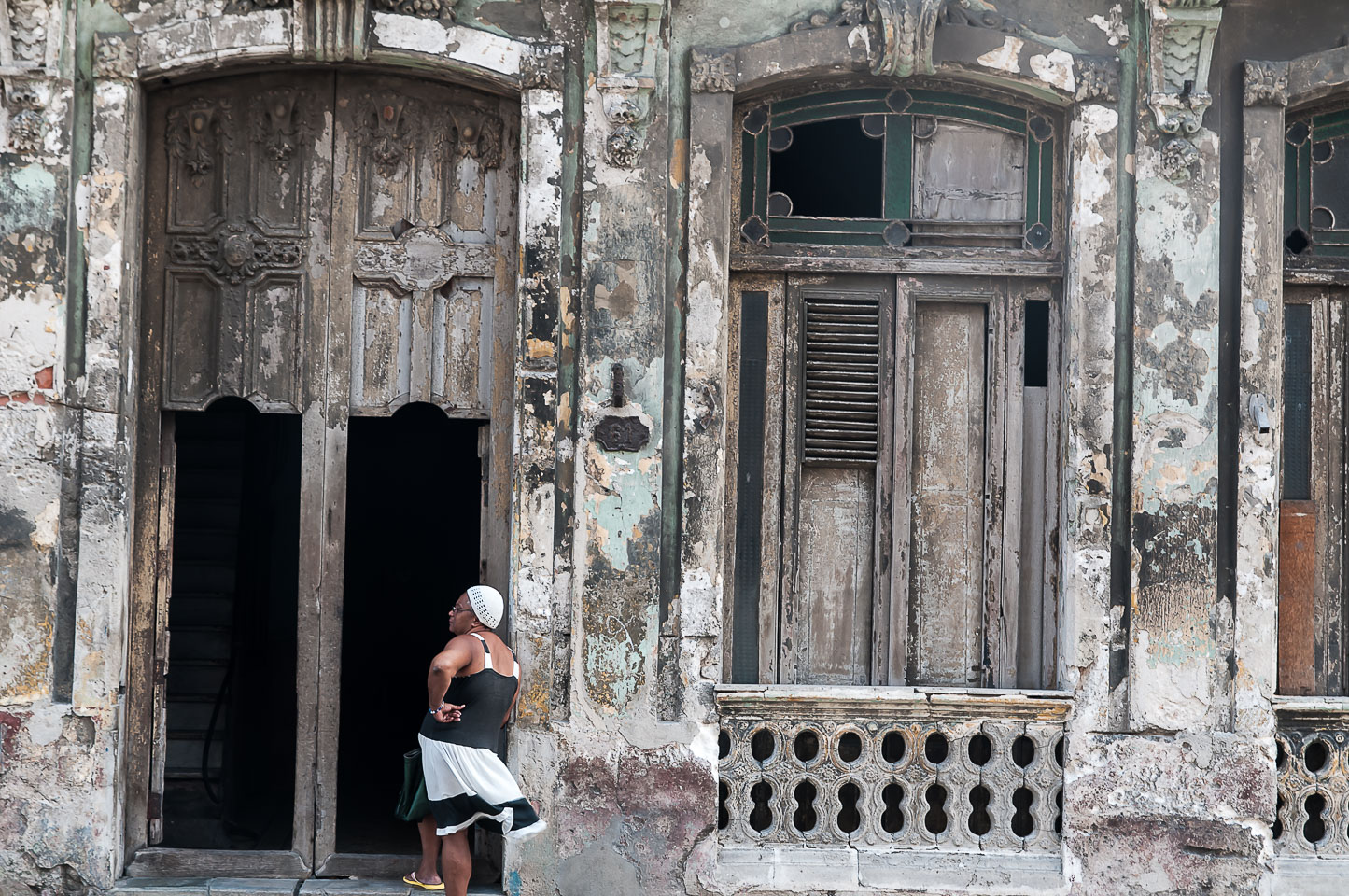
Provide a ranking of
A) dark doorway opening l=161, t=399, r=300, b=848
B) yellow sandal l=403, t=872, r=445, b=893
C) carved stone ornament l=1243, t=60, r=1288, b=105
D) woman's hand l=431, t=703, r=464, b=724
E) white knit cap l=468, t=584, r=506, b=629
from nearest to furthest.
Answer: woman's hand l=431, t=703, r=464, b=724, white knit cap l=468, t=584, r=506, b=629, yellow sandal l=403, t=872, r=445, b=893, carved stone ornament l=1243, t=60, r=1288, b=105, dark doorway opening l=161, t=399, r=300, b=848

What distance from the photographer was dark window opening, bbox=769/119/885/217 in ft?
19.0

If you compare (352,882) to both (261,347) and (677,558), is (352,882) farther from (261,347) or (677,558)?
(261,347)

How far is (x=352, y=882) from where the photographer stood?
5.55 meters

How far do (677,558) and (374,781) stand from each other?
300 cm

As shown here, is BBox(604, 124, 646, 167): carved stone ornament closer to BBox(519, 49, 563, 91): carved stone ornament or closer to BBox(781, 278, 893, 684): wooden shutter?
BBox(519, 49, 563, 91): carved stone ornament

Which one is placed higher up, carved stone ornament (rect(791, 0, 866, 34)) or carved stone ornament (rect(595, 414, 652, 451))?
carved stone ornament (rect(791, 0, 866, 34))

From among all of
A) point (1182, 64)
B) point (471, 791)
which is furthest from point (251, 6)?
point (1182, 64)

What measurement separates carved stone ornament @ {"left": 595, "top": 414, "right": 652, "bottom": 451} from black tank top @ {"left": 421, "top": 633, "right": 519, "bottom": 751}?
1047mm

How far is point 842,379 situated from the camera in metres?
5.79

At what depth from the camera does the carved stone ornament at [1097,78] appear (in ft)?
18.2

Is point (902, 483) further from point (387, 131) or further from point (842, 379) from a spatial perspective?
point (387, 131)

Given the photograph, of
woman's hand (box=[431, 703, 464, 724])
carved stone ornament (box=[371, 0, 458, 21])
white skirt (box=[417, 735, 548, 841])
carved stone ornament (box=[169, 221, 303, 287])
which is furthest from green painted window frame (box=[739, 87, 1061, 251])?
white skirt (box=[417, 735, 548, 841])

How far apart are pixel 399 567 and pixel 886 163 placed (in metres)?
4.80

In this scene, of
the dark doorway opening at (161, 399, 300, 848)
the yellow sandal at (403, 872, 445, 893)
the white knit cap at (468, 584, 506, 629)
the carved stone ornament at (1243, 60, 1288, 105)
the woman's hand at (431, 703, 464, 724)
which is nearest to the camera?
the woman's hand at (431, 703, 464, 724)
